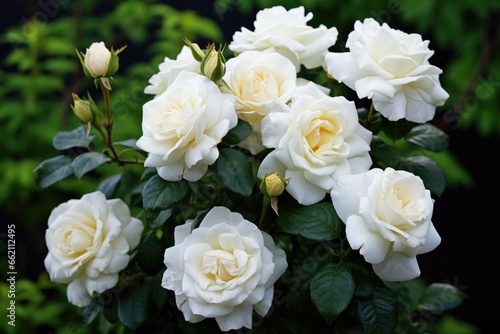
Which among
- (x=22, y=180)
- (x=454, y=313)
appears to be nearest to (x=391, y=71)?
(x=22, y=180)

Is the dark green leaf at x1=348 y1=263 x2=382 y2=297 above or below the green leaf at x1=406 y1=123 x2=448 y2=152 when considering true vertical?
below

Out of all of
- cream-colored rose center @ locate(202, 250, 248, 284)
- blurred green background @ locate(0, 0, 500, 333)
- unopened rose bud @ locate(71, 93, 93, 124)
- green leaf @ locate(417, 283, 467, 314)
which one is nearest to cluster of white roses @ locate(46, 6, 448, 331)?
cream-colored rose center @ locate(202, 250, 248, 284)

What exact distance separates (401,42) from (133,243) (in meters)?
0.42

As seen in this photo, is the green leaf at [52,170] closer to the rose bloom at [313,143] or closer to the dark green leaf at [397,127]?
the rose bloom at [313,143]

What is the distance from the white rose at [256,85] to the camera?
789mm

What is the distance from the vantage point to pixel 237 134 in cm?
76

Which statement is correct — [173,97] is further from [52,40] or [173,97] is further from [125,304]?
[52,40]

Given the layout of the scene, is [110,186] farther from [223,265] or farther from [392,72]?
[392,72]

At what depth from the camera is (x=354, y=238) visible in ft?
2.28

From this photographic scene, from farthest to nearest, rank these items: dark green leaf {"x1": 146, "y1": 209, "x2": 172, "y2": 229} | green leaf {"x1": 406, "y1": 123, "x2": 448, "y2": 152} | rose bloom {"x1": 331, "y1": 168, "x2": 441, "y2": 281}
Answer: green leaf {"x1": 406, "y1": 123, "x2": 448, "y2": 152}
dark green leaf {"x1": 146, "y1": 209, "x2": 172, "y2": 229}
rose bloom {"x1": 331, "y1": 168, "x2": 441, "y2": 281}

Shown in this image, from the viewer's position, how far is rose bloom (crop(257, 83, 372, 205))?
29.2 inches

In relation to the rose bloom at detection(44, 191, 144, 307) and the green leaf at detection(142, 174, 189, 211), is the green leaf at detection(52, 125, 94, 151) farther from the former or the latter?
the green leaf at detection(142, 174, 189, 211)

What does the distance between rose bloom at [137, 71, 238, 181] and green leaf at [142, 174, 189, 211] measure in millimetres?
15

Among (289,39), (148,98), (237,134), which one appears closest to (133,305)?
(237,134)
